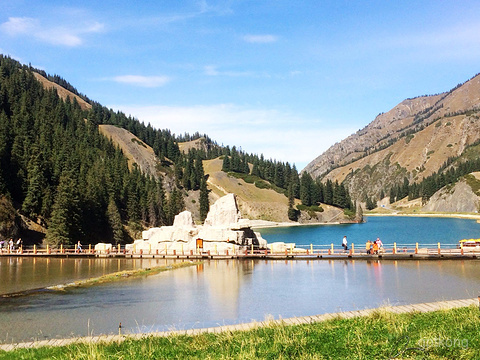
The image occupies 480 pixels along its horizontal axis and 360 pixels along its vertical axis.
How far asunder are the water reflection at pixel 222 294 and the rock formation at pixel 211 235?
29.7ft

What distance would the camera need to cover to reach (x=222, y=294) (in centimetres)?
2773

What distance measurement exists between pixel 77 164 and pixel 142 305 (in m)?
94.3

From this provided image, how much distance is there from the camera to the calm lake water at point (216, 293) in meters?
20.8

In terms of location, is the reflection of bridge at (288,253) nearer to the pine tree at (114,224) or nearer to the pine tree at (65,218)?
the pine tree at (65,218)

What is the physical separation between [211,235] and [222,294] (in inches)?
976

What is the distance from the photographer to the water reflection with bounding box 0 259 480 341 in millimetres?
20852

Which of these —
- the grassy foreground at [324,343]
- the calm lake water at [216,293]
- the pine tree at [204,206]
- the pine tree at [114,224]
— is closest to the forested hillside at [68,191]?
the pine tree at [114,224]

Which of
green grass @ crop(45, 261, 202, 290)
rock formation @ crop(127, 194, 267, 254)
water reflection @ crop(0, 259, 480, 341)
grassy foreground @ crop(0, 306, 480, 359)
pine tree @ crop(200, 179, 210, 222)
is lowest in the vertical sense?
water reflection @ crop(0, 259, 480, 341)

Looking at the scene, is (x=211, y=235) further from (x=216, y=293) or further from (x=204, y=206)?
(x=204, y=206)

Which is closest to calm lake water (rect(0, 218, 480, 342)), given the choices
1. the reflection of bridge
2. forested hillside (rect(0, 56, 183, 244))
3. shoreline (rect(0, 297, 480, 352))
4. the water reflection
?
the water reflection

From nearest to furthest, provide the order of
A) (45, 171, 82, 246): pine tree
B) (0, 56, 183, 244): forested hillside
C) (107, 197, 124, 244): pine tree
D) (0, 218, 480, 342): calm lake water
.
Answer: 1. (0, 218, 480, 342): calm lake water
2. (45, 171, 82, 246): pine tree
3. (0, 56, 183, 244): forested hillside
4. (107, 197, 124, 244): pine tree

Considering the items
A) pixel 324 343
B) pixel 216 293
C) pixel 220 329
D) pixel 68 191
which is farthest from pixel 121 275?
pixel 68 191

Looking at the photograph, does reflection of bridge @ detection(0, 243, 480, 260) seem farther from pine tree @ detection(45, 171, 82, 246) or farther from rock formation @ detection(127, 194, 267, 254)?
pine tree @ detection(45, 171, 82, 246)

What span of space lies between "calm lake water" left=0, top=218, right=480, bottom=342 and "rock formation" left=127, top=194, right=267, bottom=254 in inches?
312
